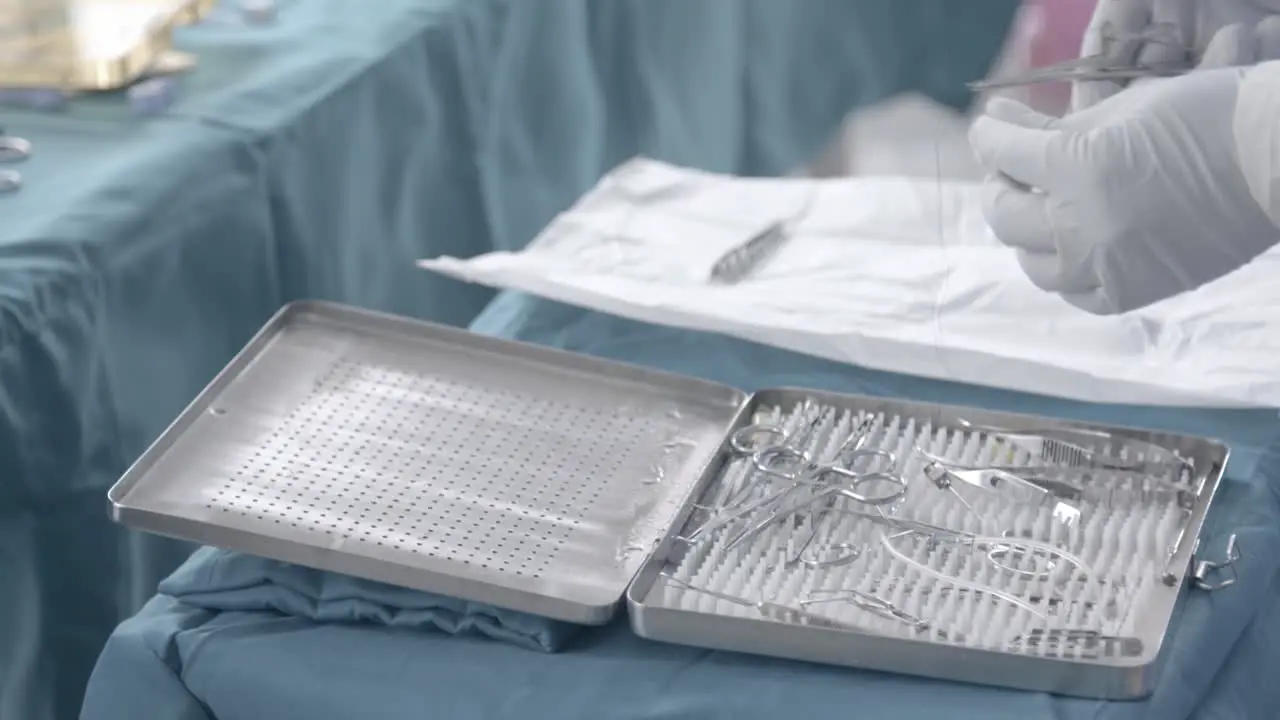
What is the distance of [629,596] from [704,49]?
1.37 meters

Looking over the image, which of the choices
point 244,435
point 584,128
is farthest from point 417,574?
point 584,128

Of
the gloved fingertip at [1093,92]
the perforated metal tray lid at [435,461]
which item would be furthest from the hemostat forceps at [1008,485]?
the gloved fingertip at [1093,92]

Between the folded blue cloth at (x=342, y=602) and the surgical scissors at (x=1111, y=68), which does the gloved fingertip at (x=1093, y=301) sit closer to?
the surgical scissors at (x=1111, y=68)

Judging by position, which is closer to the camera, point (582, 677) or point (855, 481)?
point (582, 677)

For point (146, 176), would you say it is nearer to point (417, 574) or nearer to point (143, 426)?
point (143, 426)

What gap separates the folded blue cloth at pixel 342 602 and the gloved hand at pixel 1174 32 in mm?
494

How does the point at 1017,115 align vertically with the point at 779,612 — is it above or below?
above

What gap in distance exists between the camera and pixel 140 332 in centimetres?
120

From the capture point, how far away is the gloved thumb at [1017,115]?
1002mm

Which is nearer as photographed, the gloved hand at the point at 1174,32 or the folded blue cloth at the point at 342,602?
the folded blue cloth at the point at 342,602

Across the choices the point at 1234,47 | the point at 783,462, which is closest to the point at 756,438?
the point at 783,462

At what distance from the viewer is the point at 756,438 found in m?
0.97

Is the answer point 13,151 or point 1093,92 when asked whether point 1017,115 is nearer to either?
point 1093,92

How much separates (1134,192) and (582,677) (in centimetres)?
43
